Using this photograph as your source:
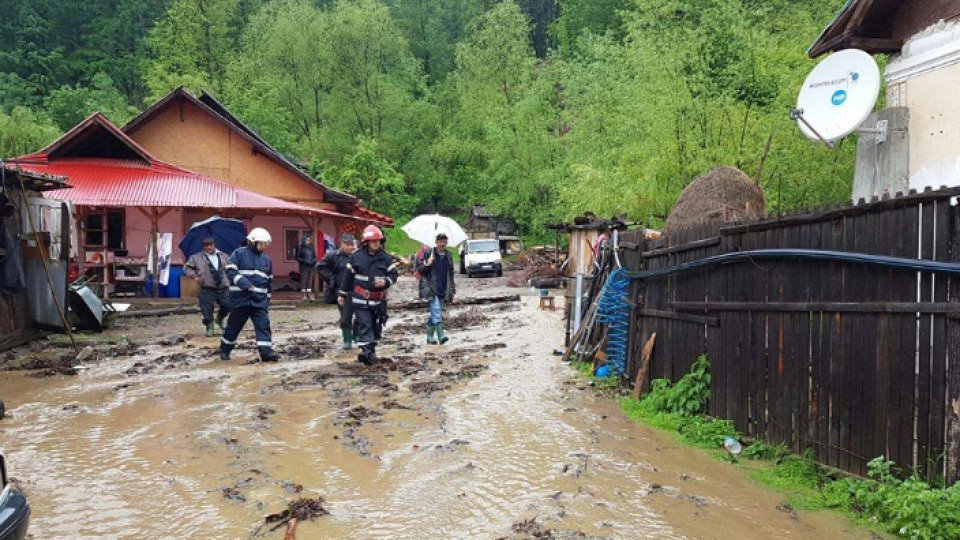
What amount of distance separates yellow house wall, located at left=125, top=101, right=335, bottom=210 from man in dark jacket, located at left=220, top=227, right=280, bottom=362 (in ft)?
55.1

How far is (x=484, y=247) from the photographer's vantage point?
116 feet

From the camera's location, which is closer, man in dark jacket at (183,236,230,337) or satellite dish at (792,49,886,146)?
satellite dish at (792,49,886,146)

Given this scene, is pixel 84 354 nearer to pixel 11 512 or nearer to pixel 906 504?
pixel 11 512

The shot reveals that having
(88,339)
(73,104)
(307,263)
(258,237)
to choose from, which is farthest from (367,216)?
(73,104)

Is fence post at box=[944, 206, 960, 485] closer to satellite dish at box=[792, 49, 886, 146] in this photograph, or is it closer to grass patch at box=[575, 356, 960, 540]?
grass patch at box=[575, 356, 960, 540]

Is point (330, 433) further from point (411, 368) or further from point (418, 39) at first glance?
point (418, 39)

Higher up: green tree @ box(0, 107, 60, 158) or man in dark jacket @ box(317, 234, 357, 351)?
green tree @ box(0, 107, 60, 158)

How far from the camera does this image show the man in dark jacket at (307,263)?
21281 mm

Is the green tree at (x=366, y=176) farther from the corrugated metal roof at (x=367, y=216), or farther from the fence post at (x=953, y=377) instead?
the fence post at (x=953, y=377)

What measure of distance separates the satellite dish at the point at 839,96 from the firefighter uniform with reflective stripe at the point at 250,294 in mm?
8400

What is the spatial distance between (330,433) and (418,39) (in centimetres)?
6907

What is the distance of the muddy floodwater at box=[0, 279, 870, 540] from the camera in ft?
14.2

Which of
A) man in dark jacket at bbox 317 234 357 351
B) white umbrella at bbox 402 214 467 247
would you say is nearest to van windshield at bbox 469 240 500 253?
white umbrella at bbox 402 214 467 247

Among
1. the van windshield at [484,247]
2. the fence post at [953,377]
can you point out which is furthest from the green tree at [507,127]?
the fence post at [953,377]
